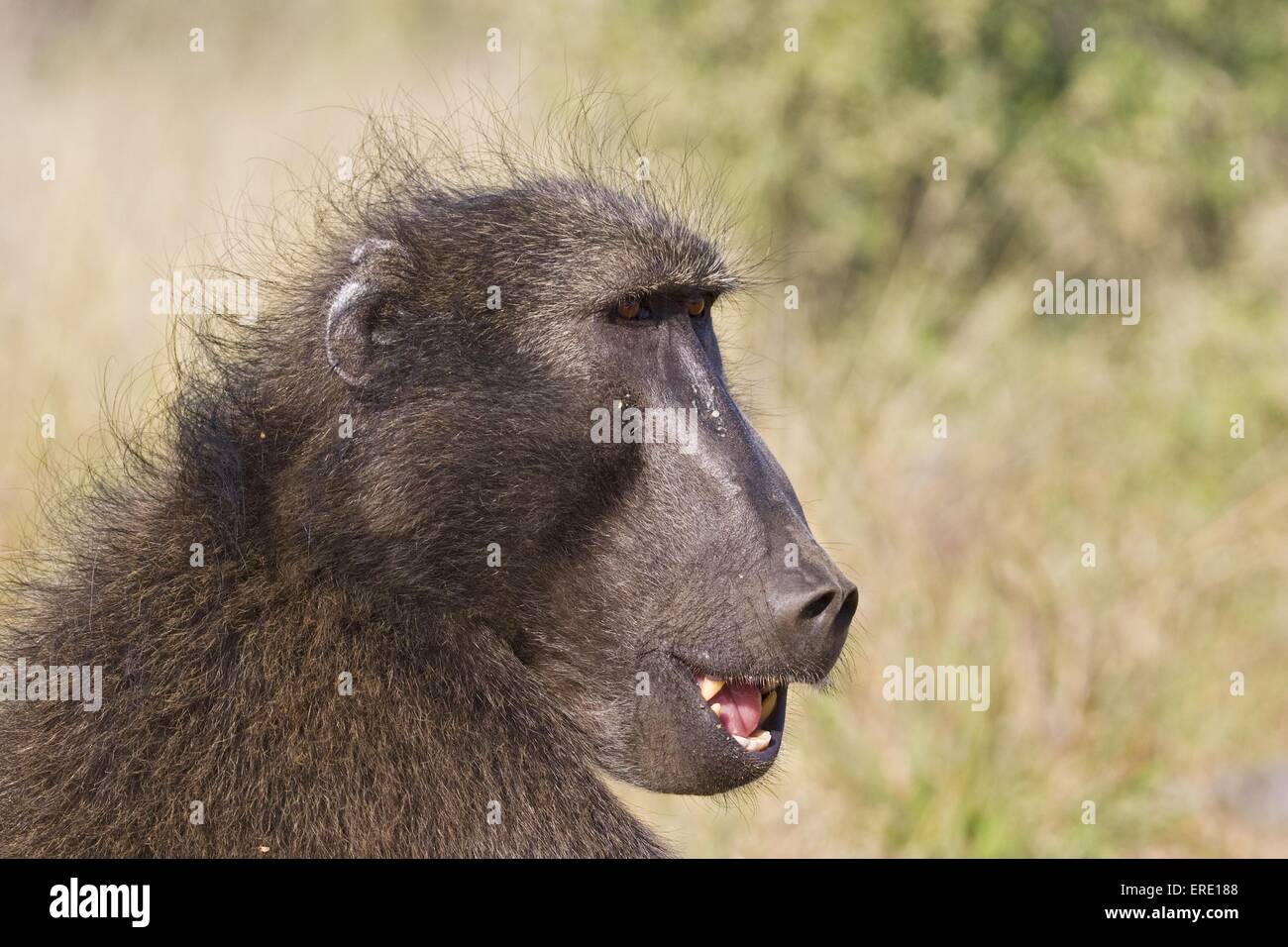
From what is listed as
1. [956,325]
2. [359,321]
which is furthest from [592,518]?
[956,325]

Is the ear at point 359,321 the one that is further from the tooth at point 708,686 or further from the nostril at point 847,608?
the nostril at point 847,608

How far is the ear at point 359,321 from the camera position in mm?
2812

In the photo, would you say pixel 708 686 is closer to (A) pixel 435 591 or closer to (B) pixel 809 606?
(B) pixel 809 606

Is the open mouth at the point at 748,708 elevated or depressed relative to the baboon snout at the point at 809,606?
depressed

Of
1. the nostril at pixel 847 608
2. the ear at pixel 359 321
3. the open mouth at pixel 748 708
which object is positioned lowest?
the open mouth at pixel 748 708

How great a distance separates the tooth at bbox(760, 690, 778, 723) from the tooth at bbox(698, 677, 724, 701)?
11 cm

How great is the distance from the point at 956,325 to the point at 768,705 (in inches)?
262

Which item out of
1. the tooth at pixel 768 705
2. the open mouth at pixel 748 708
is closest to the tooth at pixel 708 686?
the open mouth at pixel 748 708

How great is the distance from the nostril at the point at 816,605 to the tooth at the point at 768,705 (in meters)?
0.25

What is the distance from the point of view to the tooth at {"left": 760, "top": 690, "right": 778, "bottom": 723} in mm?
2891

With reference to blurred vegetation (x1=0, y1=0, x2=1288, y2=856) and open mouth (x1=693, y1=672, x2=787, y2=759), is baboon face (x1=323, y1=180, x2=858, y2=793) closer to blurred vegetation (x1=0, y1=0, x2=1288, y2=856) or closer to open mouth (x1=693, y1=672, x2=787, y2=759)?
open mouth (x1=693, y1=672, x2=787, y2=759)

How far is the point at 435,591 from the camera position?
2.76m

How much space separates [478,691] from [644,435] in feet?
1.85
